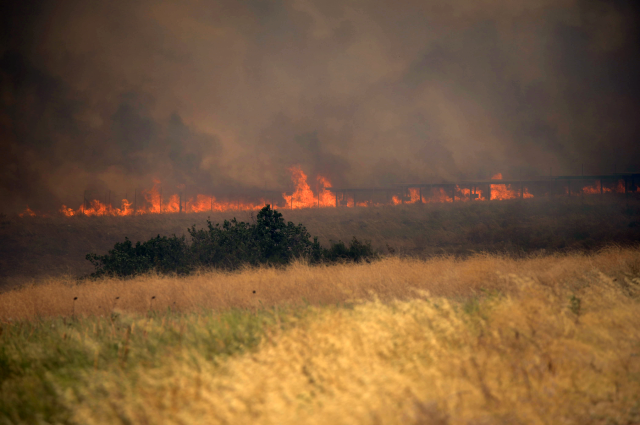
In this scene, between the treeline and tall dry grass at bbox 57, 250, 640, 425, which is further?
the treeline

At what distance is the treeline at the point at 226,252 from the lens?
16.5 metres

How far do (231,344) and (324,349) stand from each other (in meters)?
1.34

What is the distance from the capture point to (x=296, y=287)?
10.5 metres

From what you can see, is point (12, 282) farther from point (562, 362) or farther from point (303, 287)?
point (562, 362)

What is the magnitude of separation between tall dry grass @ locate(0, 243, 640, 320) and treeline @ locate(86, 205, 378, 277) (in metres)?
2.80

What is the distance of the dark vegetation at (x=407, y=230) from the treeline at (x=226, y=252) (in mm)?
8484

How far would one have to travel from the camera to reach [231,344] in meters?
4.97

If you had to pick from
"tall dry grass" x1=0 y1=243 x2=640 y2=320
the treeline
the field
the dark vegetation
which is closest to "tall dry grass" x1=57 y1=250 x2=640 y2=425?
the field

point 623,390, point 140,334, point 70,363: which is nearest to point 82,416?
point 70,363

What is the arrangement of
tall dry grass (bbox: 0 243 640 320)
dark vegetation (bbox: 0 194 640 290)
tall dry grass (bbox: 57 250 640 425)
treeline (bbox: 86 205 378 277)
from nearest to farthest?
1. tall dry grass (bbox: 57 250 640 425)
2. tall dry grass (bbox: 0 243 640 320)
3. treeline (bbox: 86 205 378 277)
4. dark vegetation (bbox: 0 194 640 290)

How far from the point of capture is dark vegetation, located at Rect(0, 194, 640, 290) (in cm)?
2584

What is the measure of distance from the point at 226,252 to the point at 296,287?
7721 mm

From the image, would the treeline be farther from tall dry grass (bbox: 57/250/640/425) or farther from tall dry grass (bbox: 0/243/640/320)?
tall dry grass (bbox: 57/250/640/425)

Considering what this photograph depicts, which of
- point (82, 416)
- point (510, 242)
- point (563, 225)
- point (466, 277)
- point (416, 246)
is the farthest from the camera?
point (563, 225)
